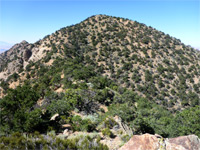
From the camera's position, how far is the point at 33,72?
33.8m

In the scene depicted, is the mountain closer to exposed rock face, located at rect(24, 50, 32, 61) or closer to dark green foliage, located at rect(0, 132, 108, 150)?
exposed rock face, located at rect(24, 50, 32, 61)

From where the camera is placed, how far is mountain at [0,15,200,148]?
45.2 ft

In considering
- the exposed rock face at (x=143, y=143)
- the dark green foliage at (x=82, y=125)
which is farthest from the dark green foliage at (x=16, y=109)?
the exposed rock face at (x=143, y=143)

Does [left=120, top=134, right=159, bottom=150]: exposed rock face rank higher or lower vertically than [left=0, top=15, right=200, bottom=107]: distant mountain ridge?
lower

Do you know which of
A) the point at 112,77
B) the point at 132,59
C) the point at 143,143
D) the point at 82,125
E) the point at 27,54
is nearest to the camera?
the point at 143,143

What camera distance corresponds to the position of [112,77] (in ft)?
110

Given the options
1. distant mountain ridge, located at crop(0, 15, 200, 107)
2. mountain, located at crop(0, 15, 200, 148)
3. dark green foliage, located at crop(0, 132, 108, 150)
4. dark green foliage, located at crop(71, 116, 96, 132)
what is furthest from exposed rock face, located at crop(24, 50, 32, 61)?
dark green foliage, located at crop(0, 132, 108, 150)

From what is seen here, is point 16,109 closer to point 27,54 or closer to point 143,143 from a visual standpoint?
point 143,143

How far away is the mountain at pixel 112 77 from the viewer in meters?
13.8

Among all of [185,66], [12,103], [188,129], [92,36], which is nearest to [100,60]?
[92,36]

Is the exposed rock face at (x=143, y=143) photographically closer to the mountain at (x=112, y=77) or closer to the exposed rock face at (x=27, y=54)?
the mountain at (x=112, y=77)

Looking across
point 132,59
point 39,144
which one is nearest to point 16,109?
point 39,144

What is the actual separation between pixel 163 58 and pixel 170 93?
14.8m

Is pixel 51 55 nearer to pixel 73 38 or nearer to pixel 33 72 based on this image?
pixel 33 72
